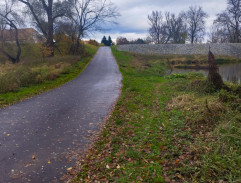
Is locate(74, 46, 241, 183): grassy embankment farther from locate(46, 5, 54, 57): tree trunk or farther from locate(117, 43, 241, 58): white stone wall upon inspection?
locate(117, 43, 241, 58): white stone wall

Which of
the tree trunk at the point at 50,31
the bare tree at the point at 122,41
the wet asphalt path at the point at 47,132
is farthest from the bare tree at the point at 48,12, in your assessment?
the bare tree at the point at 122,41

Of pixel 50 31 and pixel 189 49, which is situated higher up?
pixel 50 31

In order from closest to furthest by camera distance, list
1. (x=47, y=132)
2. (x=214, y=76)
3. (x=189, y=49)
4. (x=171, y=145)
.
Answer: (x=171, y=145), (x=47, y=132), (x=214, y=76), (x=189, y=49)

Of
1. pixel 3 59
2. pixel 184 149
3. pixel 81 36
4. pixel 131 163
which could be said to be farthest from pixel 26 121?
pixel 81 36

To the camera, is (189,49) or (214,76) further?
(189,49)

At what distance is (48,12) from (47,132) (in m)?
23.5

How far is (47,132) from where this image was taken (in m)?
6.05

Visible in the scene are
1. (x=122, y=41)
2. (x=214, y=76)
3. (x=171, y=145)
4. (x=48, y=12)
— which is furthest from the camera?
(x=122, y=41)

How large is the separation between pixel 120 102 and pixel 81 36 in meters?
24.6

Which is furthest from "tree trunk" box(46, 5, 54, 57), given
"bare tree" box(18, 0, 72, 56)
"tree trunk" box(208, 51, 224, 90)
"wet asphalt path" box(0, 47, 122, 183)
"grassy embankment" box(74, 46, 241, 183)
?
"tree trunk" box(208, 51, 224, 90)

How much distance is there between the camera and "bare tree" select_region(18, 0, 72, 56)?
83.1 ft

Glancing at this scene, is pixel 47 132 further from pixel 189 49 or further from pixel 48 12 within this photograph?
pixel 189 49

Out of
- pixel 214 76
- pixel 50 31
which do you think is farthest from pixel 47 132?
pixel 50 31

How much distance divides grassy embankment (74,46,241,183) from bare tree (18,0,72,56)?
21784 millimetres
